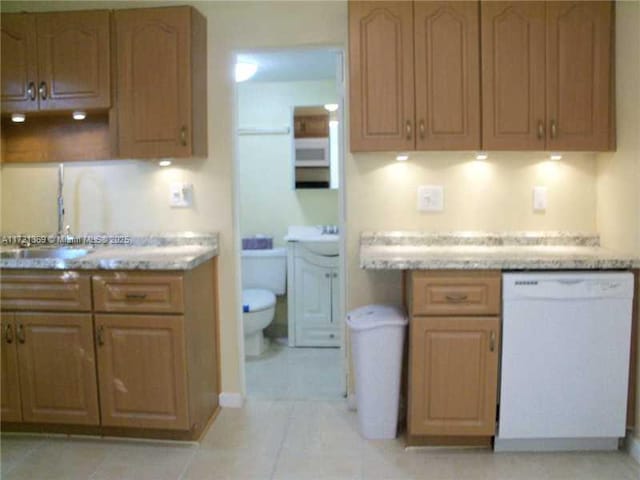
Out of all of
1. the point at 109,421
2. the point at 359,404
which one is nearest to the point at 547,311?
the point at 359,404

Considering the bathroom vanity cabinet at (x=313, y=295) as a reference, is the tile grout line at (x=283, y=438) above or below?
below

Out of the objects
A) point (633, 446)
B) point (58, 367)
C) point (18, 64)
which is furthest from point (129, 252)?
point (633, 446)

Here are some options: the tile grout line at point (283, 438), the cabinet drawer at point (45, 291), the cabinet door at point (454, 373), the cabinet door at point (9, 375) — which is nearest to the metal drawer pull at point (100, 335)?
the cabinet drawer at point (45, 291)

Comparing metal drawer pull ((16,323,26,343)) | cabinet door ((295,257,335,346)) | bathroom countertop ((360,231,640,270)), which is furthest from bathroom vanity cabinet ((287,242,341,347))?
metal drawer pull ((16,323,26,343))

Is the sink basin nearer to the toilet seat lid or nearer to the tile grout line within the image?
the toilet seat lid

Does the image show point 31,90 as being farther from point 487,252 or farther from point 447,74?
point 487,252

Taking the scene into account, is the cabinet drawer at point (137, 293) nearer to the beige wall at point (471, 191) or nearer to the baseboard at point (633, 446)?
the beige wall at point (471, 191)

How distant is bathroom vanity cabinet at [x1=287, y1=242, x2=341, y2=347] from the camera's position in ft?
12.3

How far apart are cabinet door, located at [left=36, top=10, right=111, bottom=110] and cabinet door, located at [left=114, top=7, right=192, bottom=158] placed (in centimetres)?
8

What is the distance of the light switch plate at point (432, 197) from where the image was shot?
2678 millimetres

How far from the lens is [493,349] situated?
221 centimetres

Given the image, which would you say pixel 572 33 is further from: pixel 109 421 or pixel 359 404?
pixel 109 421

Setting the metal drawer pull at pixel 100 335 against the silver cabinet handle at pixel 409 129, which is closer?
the metal drawer pull at pixel 100 335

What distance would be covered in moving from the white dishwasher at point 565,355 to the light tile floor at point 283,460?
0.46ft
